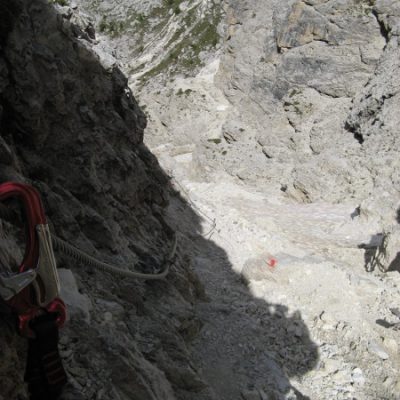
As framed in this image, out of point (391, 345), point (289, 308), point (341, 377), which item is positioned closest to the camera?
point (341, 377)

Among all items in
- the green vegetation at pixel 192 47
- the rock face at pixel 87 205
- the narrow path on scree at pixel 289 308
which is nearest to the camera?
the rock face at pixel 87 205

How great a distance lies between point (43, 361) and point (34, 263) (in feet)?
2.89

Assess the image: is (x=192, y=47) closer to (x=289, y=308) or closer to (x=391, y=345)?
(x=289, y=308)

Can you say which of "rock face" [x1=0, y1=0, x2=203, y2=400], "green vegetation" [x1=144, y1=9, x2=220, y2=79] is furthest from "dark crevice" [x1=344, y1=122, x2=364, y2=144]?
"green vegetation" [x1=144, y1=9, x2=220, y2=79]

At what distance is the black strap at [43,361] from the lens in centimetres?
360

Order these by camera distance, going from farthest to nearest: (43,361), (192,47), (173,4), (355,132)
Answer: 1. (173,4)
2. (192,47)
3. (355,132)
4. (43,361)

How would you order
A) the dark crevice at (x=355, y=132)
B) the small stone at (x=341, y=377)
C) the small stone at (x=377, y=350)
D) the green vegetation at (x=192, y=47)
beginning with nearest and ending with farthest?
the small stone at (x=341, y=377)
the small stone at (x=377, y=350)
the dark crevice at (x=355, y=132)
the green vegetation at (x=192, y=47)

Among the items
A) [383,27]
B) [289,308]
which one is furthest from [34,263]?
[383,27]

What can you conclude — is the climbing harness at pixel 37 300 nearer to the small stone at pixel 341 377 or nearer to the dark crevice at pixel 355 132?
the small stone at pixel 341 377

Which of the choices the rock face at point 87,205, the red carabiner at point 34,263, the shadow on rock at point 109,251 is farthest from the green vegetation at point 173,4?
the red carabiner at point 34,263

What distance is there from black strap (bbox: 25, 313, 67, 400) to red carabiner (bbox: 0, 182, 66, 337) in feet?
0.28

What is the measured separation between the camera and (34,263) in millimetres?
3789

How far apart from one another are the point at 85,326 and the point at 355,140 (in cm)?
2450

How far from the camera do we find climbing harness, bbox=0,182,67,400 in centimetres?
350
